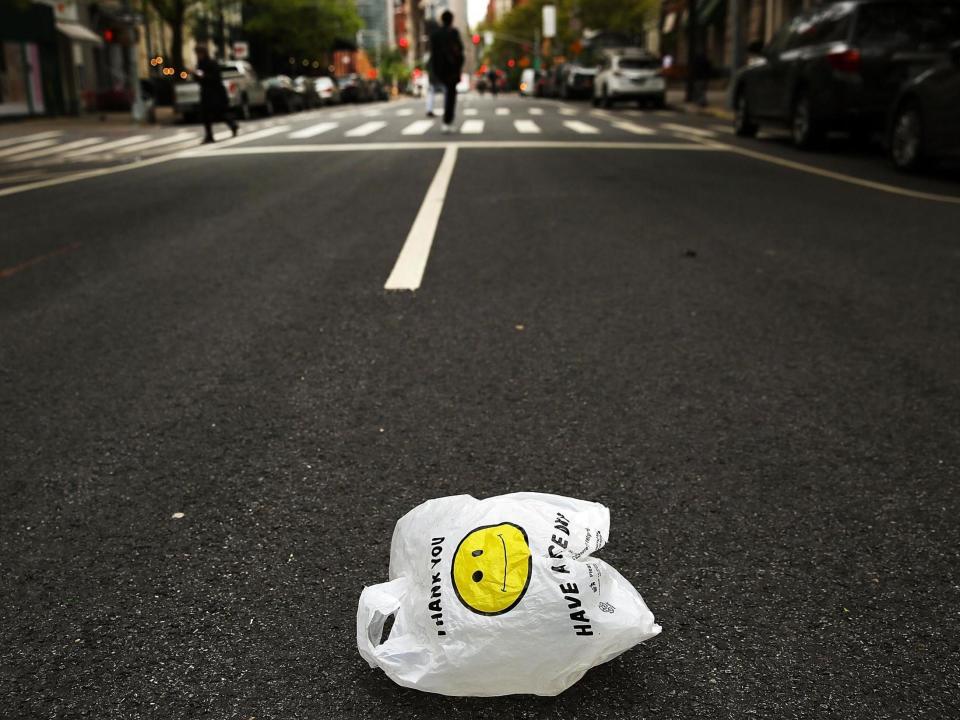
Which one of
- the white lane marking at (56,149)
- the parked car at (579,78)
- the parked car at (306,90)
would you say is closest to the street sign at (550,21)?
the parked car at (579,78)

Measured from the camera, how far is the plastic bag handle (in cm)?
175

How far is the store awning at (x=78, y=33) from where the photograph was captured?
1438 inches

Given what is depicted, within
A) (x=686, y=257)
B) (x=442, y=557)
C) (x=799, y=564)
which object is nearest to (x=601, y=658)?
(x=442, y=557)

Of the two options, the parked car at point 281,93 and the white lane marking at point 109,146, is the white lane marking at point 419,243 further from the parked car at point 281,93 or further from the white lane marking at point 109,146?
the parked car at point 281,93

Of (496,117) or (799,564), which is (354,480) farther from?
(496,117)

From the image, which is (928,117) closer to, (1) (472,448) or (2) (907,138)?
(2) (907,138)

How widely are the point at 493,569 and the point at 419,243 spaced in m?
4.89

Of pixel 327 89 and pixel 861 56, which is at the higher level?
pixel 861 56

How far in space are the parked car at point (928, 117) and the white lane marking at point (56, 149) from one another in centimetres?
1323

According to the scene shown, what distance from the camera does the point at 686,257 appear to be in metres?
5.91

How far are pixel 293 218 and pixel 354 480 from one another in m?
5.28

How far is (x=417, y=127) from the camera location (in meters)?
20.0

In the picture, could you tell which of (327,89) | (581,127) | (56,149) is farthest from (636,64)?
(327,89)

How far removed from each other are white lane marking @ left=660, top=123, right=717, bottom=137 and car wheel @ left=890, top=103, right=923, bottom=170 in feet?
20.5
